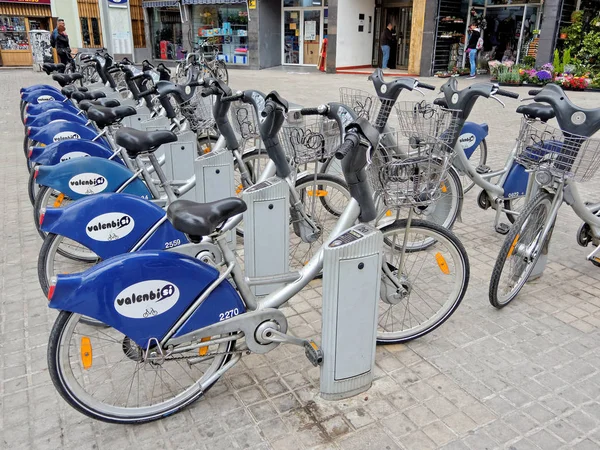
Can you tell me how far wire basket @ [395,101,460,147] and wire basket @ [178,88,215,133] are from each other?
1741 millimetres

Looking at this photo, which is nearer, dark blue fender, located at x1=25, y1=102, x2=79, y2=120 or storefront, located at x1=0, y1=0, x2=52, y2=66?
dark blue fender, located at x1=25, y1=102, x2=79, y2=120

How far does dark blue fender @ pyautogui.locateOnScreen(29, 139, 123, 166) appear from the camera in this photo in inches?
159

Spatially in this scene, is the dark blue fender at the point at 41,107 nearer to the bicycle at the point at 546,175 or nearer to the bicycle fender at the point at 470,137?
the bicycle fender at the point at 470,137

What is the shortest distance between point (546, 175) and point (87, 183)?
10.2 feet

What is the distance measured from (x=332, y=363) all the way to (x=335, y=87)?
12.9 m

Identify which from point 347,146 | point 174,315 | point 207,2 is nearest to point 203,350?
point 174,315

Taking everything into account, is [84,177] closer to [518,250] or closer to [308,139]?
[308,139]

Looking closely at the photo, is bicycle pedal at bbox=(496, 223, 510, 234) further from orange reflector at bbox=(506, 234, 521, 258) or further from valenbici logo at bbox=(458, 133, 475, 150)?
orange reflector at bbox=(506, 234, 521, 258)

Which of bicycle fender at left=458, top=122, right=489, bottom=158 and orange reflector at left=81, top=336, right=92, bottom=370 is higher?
bicycle fender at left=458, top=122, right=489, bottom=158

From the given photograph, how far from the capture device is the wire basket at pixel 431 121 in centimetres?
378

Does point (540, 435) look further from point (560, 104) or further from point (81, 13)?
point (81, 13)

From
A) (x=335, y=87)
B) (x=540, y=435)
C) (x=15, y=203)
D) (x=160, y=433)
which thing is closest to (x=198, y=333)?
(x=160, y=433)

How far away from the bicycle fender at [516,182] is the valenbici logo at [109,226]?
10.3ft

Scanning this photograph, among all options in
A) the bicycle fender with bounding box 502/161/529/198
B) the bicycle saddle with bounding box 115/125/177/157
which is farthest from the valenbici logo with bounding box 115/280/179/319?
the bicycle fender with bounding box 502/161/529/198
